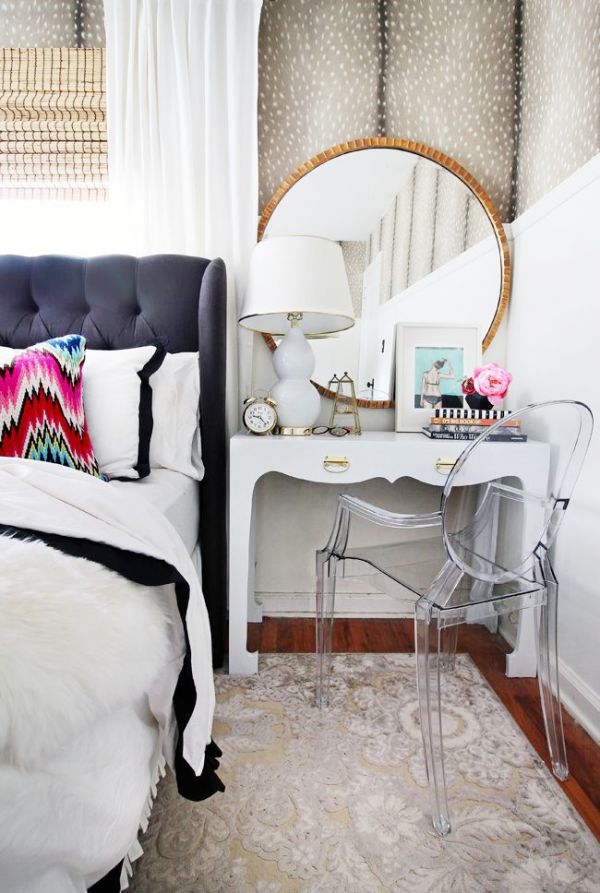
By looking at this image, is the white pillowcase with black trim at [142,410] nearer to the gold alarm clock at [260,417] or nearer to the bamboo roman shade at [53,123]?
the gold alarm clock at [260,417]

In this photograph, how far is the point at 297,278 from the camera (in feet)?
5.49

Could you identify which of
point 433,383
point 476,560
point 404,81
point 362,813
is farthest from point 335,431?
point 404,81

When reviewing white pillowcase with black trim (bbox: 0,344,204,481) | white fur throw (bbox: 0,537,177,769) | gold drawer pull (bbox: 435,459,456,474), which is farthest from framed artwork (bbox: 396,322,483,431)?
white fur throw (bbox: 0,537,177,769)

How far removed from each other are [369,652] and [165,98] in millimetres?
2118

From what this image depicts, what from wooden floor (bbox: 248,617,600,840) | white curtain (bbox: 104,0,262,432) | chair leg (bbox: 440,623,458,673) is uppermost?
white curtain (bbox: 104,0,262,432)

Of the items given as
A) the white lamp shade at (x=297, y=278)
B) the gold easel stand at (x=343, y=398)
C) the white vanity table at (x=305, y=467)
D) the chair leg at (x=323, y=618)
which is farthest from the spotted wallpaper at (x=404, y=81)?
the chair leg at (x=323, y=618)

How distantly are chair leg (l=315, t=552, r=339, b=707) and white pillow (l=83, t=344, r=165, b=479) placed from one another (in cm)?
60

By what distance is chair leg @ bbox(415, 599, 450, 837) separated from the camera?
3.50 ft

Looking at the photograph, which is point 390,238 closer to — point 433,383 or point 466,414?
point 433,383

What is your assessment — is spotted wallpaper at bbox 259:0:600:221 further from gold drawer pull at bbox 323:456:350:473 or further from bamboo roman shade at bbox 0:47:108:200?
gold drawer pull at bbox 323:456:350:473

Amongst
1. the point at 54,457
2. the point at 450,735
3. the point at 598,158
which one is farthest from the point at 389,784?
the point at 598,158

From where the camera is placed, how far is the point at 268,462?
5.37 feet

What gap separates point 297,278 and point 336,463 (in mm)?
602

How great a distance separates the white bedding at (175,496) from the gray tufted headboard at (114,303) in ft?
0.43
